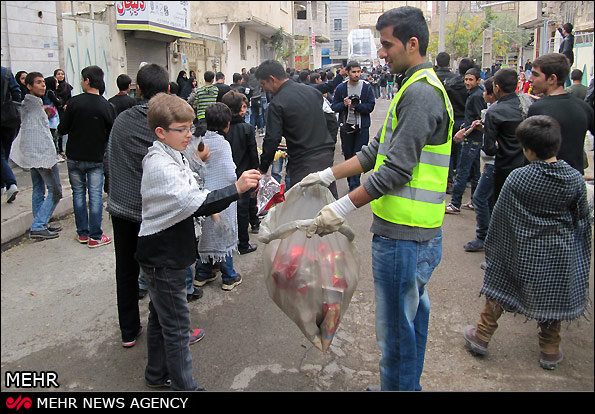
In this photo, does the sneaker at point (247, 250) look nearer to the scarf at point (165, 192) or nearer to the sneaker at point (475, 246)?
the sneaker at point (475, 246)

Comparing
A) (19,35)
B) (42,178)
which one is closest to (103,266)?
(42,178)

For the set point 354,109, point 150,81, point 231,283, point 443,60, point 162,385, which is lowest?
point 162,385

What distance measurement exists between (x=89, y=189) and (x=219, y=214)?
2306mm

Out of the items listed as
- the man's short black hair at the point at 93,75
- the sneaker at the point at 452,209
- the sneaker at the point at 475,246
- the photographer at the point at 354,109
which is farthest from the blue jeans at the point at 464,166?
the man's short black hair at the point at 93,75

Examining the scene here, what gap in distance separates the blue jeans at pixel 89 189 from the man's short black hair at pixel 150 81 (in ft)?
7.93

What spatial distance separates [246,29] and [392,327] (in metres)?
25.8

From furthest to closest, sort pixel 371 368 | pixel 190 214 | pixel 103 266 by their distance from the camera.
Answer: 1. pixel 103 266
2. pixel 371 368
3. pixel 190 214

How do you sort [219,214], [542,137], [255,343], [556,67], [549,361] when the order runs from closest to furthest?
1. [542,137]
2. [549,361]
3. [255,343]
4. [556,67]
5. [219,214]

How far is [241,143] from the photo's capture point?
5.02 m

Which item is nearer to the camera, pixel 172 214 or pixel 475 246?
pixel 172 214

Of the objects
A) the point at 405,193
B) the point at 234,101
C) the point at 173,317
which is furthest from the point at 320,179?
the point at 234,101

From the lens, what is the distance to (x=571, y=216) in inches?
119

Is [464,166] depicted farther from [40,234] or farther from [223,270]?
[40,234]

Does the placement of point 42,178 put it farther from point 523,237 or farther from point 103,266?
point 523,237
